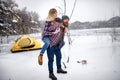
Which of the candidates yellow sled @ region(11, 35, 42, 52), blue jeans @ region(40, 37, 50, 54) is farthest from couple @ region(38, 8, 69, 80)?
yellow sled @ region(11, 35, 42, 52)

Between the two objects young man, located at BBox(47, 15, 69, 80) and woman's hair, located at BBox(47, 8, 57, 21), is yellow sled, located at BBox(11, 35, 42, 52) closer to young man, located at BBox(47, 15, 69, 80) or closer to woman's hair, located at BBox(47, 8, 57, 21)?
young man, located at BBox(47, 15, 69, 80)

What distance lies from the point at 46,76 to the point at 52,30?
2.77ft

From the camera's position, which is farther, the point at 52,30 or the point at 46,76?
the point at 46,76

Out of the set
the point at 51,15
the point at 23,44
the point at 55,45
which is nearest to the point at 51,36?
the point at 55,45

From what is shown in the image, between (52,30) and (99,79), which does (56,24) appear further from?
(99,79)

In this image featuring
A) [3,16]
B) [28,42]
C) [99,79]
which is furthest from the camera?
[3,16]

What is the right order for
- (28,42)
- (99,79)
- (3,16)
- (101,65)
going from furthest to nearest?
1. (3,16)
2. (28,42)
3. (101,65)
4. (99,79)

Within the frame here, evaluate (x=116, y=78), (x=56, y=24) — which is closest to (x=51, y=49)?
(x=56, y=24)

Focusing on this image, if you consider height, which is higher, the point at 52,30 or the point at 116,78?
the point at 52,30

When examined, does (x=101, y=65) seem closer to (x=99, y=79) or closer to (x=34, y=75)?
(x=99, y=79)

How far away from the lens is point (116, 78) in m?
2.48

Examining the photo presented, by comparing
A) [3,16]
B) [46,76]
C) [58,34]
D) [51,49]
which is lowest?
[46,76]

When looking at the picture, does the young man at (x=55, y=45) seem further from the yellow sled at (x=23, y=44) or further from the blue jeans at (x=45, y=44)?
the yellow sled at (x=23, y=44)

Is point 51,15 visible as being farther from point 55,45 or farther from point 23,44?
point 23,44
